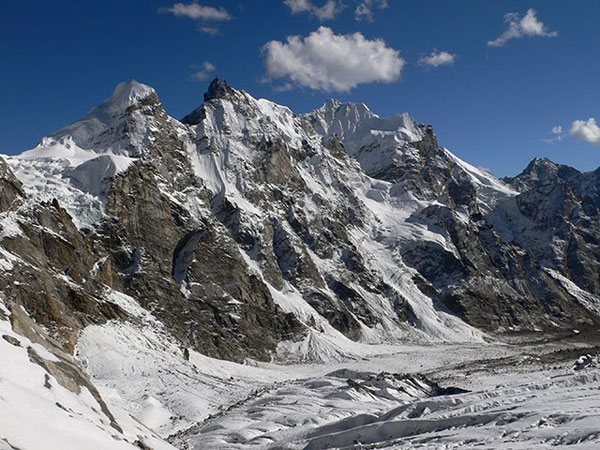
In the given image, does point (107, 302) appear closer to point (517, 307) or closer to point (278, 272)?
point (278, 272)

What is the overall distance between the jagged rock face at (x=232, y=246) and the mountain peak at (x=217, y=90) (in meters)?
0.64

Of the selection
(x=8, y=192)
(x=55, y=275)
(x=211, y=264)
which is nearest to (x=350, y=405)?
(x=55, y=275)

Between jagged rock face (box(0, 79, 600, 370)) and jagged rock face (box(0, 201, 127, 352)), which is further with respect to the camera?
jagged rock face (box(0, 79, 600, 370))

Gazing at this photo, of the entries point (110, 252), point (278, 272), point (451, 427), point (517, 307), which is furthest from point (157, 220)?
point (517, 307)

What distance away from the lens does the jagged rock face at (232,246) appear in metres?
91.3

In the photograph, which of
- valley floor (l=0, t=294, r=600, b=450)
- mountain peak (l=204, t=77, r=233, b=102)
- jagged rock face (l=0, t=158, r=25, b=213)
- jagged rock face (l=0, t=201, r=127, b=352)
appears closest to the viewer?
valley floor (l=0, t=294, r=600, b=450)

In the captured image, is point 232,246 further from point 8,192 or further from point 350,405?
point 350,405

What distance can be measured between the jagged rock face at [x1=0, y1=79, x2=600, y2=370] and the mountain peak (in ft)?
2.11

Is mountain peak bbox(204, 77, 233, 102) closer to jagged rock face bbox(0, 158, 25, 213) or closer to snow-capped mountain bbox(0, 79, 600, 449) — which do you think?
snow-capped mountain bbox(0, 79, 600, 449)

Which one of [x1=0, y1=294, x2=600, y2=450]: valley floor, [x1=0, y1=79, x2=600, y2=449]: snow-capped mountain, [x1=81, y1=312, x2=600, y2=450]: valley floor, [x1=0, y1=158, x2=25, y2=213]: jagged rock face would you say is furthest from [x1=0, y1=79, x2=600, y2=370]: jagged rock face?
[x1=81, y1=312, x2=600, y2=450]: valley floor

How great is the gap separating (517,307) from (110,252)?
4790 inches

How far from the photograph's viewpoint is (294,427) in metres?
48.7

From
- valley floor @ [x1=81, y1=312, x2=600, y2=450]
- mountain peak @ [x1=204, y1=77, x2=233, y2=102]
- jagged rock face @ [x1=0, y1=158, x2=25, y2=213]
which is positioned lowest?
valley floor @ [x1=81, y1=312, x2=600, y2=450]

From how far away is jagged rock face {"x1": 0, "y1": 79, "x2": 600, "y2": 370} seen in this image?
9131 centimetres
